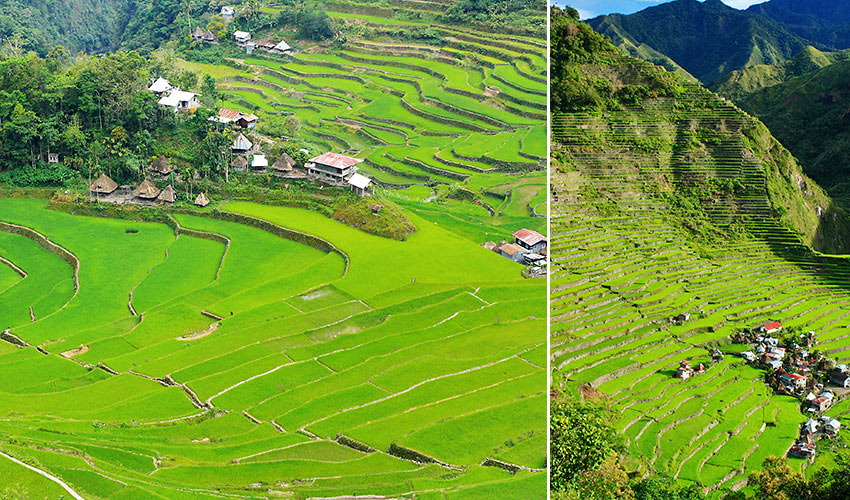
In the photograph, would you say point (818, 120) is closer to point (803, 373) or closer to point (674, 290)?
point (674, 290)

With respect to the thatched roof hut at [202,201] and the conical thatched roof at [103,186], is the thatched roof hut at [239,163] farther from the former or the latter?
the conical thatched roof at [103,186]

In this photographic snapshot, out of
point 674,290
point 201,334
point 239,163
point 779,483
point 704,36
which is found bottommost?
point 201,334

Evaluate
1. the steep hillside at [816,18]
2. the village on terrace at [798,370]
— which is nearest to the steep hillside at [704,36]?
the steep hillside at [816,18]

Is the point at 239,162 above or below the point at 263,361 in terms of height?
above

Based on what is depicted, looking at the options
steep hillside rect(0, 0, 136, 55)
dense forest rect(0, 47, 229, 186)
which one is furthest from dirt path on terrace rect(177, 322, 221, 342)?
steep hillside rect(0, 0, 136, 55)

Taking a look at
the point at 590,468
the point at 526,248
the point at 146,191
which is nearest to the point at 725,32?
the point at 526,248

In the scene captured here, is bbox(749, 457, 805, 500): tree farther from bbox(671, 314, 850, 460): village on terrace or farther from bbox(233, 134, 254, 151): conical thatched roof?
bbox(233, 134, 254, 151): conical thatched roof
